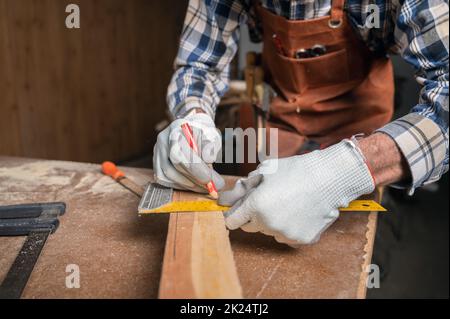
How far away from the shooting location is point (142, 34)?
4215 mm

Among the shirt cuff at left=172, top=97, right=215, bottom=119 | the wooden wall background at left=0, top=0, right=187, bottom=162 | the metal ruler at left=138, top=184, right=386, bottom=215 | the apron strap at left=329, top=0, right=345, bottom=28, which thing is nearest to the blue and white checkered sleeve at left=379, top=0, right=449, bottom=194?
the metal ruler at left=138, top=184, right=386, bottom=215

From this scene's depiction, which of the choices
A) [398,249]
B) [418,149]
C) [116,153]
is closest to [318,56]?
[418,149]

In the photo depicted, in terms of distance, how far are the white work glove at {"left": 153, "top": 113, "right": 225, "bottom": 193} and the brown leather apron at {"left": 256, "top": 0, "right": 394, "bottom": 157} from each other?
475mm

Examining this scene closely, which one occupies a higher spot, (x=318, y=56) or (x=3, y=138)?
(x=318, y=56)

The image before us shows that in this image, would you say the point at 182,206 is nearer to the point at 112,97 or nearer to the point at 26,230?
the point at 26,230

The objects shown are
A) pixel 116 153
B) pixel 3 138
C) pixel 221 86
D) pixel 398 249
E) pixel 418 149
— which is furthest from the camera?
pixel 116 153

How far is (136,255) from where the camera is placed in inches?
39.7

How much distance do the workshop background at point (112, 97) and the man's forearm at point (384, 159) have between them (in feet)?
5.43

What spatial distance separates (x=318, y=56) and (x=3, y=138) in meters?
2.15

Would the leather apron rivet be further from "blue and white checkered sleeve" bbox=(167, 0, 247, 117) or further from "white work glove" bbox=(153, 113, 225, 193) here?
"white work glove" bbox=(153, 113, 225, 193)

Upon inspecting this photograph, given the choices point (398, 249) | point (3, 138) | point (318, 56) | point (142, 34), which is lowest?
point (398, 249)

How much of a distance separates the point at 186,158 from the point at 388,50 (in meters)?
0.78
